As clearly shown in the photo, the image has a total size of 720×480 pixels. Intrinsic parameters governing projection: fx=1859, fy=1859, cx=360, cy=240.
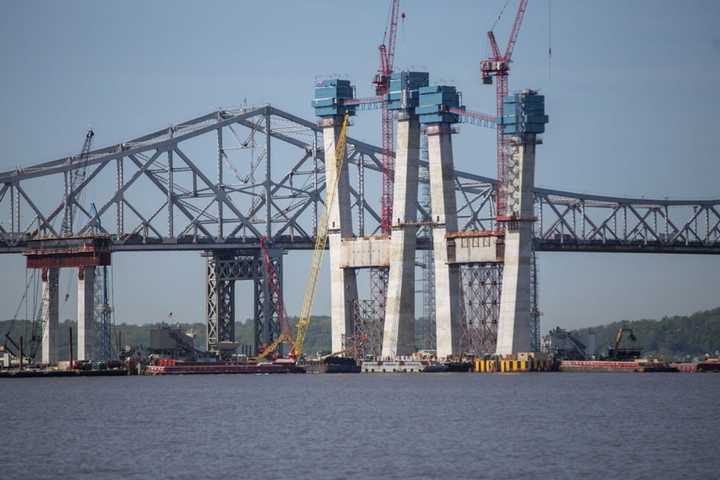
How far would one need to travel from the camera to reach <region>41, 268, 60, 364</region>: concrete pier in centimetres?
19312

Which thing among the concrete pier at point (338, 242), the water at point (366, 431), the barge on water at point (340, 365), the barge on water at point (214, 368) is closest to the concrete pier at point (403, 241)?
the barge on water at point (340, 365)

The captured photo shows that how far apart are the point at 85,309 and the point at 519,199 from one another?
45.9m

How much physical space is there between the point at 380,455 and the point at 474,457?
442cm

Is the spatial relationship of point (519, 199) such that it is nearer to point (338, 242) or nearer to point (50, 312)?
point (338, 242)

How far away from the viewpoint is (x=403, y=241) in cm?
17950

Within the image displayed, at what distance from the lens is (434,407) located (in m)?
119

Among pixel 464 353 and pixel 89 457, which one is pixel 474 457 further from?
pixel 464 353

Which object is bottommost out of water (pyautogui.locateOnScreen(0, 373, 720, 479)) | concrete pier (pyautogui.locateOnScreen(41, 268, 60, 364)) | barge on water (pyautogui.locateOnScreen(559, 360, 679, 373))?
water (pyautogui.locateOnScreen(0, 373, 720, 479))

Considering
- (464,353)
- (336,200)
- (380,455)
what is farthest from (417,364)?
(380,455)

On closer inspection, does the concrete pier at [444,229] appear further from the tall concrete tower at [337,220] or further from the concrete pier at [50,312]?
the concrete pier at [50,312]

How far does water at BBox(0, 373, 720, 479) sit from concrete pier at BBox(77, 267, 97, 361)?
110ft

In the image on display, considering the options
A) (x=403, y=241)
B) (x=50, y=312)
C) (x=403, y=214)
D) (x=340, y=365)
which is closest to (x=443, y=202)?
(x=403, y=214)

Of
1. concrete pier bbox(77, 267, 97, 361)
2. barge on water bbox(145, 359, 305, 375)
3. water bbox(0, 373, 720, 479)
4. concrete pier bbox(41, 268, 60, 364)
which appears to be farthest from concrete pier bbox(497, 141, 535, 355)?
concrete pier bbox(41, 268, 60, 364)

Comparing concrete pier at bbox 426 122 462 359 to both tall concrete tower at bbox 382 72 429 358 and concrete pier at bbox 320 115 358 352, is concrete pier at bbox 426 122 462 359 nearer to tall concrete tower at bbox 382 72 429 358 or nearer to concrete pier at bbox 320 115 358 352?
tall concrete tower at bbox 382 72 429 358
